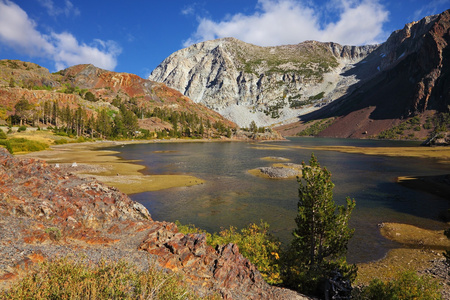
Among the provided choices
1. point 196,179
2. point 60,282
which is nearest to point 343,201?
point 196,179

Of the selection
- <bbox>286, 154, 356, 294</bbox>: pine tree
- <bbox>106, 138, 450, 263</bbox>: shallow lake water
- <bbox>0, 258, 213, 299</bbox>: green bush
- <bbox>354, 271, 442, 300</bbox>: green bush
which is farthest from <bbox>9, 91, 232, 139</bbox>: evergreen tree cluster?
<bbox>354, 271, 442, 300</bbox>: green bush

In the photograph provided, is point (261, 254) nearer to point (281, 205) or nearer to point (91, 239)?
point (91, 239)

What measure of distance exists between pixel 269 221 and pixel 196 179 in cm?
2209

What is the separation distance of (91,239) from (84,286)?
23.7 feet

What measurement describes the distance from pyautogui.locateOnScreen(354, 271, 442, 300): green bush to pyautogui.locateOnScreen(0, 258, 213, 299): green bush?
971 centimetres

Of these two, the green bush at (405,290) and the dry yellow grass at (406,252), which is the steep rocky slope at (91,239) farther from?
the dry yellow grass at (406,252)

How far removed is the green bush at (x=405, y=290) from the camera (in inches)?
428

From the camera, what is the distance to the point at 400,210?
100ft

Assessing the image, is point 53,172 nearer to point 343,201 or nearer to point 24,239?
point 24,239

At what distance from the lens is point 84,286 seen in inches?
273

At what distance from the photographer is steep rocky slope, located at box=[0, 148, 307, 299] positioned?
10.6m

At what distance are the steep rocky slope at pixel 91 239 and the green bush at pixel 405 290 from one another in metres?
3.63

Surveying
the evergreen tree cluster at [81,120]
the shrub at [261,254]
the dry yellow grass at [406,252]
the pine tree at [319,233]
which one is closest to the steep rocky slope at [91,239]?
the shrub at [261,254]

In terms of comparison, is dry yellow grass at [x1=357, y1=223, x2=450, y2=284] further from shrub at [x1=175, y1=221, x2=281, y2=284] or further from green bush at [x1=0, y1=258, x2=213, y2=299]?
green bush at [x1=0, y1=258, x2=213, y2=299]
